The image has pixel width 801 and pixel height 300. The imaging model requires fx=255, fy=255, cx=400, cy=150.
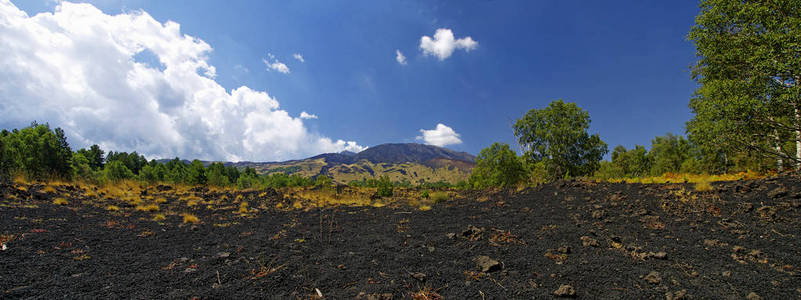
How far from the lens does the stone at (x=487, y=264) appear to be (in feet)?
13.3

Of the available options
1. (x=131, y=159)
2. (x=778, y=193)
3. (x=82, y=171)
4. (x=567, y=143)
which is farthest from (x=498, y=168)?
(x=131, y=159)

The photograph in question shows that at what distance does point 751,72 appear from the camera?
28.1 ft

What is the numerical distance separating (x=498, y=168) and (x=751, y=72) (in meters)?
19.4

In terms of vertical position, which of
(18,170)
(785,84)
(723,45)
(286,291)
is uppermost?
(723,45)

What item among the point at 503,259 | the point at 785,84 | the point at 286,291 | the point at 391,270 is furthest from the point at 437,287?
the point at 785,84

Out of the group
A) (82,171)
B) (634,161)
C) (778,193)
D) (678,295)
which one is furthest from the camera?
(634,161)

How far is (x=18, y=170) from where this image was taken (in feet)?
58.5

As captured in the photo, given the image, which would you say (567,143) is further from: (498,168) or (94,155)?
(94,155)

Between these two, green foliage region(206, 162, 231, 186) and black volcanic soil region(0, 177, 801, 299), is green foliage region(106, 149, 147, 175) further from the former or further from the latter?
black volcanic soil region(0, 177, 801, 299)

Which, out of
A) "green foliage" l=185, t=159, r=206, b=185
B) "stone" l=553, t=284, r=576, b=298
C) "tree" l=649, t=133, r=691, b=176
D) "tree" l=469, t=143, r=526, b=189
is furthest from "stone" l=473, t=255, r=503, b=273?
"tree" l=649, t=133, r=691, b=176

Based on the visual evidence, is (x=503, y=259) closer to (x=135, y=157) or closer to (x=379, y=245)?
(x=379, y=245)

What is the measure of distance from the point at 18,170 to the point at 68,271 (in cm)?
2567

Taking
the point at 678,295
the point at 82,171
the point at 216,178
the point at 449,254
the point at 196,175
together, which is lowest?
the point at 449,254

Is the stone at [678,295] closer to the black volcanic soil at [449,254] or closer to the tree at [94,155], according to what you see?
the black volcanic soil at [449,254]
